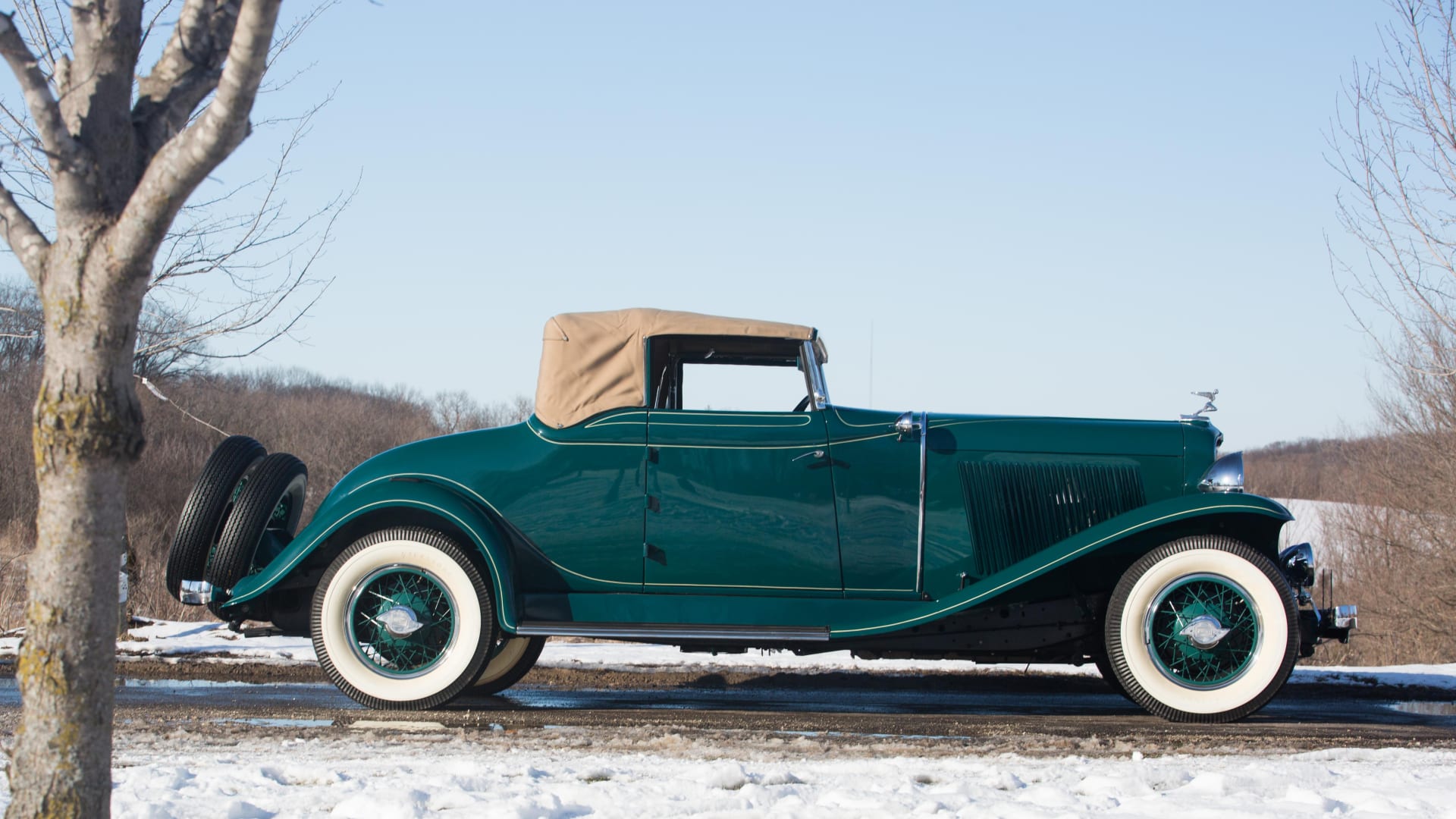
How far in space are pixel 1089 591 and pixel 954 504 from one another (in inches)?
32.4

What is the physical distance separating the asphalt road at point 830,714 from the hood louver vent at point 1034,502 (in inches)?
33.3

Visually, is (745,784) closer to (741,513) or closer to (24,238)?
(741,513)

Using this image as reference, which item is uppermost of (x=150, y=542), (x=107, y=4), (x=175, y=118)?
(x=107, y=4)

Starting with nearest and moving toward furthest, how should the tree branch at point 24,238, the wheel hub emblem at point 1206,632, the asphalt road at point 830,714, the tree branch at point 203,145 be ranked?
1. the tree branch at point 203,145
2. the tree branch at point 24,238
3. the asphalt road at point 830,714
4. the wheel hub emblem at point 1206,632

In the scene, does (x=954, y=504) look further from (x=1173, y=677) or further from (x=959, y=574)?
(x=1173, y=677)

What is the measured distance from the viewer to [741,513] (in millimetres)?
5887

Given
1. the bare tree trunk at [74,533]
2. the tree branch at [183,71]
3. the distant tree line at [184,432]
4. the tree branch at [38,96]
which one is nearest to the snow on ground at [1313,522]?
the distant tree line at [184,432]

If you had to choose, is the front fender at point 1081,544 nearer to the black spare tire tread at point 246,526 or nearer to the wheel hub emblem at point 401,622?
the wheel hub emblem at point 401,622

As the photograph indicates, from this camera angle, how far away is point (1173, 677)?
5621 mm

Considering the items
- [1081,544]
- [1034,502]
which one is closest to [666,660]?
[1034,502]

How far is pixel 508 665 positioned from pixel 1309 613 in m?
4.19

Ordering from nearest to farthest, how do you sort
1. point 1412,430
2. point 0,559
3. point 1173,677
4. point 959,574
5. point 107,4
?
point 107,4
point 1173,677
point 959,574
point 0,559
point 1412,430

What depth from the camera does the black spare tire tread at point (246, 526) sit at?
20.0ft

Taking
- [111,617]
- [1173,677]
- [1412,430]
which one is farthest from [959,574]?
[1412,430]
